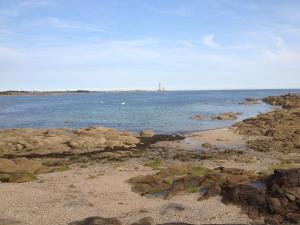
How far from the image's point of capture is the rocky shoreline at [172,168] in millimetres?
16906

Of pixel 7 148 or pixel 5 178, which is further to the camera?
pixel 7 148

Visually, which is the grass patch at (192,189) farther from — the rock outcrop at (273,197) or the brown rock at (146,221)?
the brown rock at (146,221)

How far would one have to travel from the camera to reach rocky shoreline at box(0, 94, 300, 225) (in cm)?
1691

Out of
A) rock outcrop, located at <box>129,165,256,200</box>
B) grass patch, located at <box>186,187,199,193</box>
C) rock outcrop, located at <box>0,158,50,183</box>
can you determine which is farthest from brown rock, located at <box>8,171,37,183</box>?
grass patch, located at <box>186,187,199,193</box>

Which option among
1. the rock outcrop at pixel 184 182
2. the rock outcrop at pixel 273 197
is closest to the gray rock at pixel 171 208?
the rock outcrop at pixel 184 182

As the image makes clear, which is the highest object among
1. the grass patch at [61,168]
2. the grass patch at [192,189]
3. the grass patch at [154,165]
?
the grass patch at [192,189]

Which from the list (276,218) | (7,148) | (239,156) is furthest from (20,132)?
(276,218)

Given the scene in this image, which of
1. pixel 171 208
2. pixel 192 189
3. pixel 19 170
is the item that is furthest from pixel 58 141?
pixel 171 208

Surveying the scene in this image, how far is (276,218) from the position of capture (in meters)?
15.9

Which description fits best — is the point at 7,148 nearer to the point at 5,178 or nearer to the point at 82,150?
the point at 82,150

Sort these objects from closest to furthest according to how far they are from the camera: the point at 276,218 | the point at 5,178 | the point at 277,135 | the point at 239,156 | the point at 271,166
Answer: the point at 276,218 < the point at 5,178 < the point at 271,166 < the point at 239,156 < the point at 277,135

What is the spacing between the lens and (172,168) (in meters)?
24.7

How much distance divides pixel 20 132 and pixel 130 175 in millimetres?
21894

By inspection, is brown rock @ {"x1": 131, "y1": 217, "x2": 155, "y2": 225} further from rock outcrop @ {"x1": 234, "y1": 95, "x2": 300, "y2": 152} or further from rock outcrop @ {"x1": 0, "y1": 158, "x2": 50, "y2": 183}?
rock outcrop @ {"x1": 234, "y1": 95, "x2": 300, "y2": 152}
